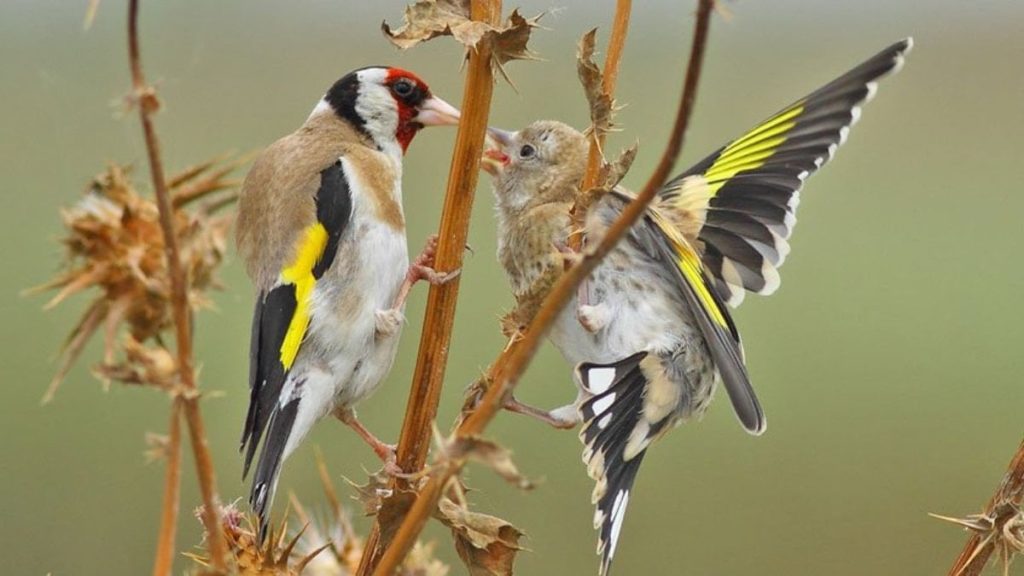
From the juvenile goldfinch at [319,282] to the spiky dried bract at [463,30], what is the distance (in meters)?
1.07

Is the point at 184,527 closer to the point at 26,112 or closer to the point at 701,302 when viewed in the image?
the point at 701,302

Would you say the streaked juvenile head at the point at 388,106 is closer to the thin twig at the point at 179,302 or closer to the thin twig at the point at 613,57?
the thin twig at the point at 613,57

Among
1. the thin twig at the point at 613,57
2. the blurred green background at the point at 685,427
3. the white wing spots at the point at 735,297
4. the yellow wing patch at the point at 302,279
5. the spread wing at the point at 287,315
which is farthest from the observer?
the blurred green background at the point at 685,427

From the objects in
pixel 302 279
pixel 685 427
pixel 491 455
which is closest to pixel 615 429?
pixel 302 279

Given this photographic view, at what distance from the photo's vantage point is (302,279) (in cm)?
260

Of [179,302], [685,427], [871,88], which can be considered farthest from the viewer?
[685,427]

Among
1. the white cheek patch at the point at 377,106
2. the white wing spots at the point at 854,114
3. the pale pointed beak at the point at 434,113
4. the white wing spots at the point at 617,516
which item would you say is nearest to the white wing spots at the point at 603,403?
the white wing spots at the point at 617,516

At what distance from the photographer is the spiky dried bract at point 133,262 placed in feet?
3.26

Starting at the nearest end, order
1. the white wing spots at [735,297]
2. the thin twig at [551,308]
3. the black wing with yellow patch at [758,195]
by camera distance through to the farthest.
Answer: the thin twig at [551,308], the black wing with yellow patch at [758,195], the white wing spots at [735,297]

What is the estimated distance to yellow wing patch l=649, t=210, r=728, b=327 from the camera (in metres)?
2.14

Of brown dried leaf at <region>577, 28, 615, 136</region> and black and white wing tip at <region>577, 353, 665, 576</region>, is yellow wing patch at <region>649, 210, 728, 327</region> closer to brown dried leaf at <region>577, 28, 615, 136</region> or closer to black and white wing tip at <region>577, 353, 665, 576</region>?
black and white wing tip at <region>577, 353, 665, 576</region>

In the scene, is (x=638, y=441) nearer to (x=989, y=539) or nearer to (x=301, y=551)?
(x=301, y=551)

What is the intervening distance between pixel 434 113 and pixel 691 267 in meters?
0.86

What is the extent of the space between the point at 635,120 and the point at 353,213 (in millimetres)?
9421
